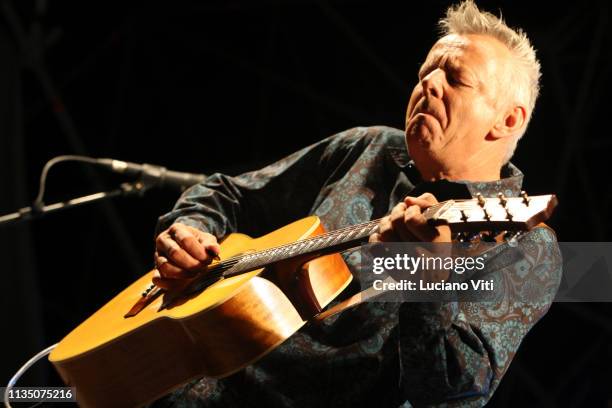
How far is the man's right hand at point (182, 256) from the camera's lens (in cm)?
206

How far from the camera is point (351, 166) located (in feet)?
7.55

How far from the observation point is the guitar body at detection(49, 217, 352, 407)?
1.76m

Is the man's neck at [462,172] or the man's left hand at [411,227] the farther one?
the man's neck at [462,172]

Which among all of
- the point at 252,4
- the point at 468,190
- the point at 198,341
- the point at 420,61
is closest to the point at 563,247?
the point at 468,190

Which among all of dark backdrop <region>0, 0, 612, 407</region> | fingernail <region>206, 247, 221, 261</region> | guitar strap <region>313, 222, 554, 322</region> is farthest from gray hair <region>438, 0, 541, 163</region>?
dark backdrop <region>0, 0, 612, 407</region>

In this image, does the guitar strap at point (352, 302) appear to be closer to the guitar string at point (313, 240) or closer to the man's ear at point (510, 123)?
the guitar string at point (313, 240)

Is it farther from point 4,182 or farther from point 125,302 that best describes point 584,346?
point 4,182

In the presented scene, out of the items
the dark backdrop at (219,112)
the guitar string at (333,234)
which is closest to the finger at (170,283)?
the guitar string at (333,234)

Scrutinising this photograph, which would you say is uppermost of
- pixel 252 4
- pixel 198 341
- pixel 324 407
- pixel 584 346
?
pixel 252 4

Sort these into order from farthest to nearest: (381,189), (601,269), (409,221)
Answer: (381,189) → (601,269) → (409,221)

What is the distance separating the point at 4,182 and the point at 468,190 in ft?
8.66

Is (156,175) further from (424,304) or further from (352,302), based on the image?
(424,304)

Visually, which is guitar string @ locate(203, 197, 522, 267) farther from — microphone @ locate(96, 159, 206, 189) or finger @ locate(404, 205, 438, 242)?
microphone @ locate(96, 159, 206, 189)

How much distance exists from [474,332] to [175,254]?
80cm
